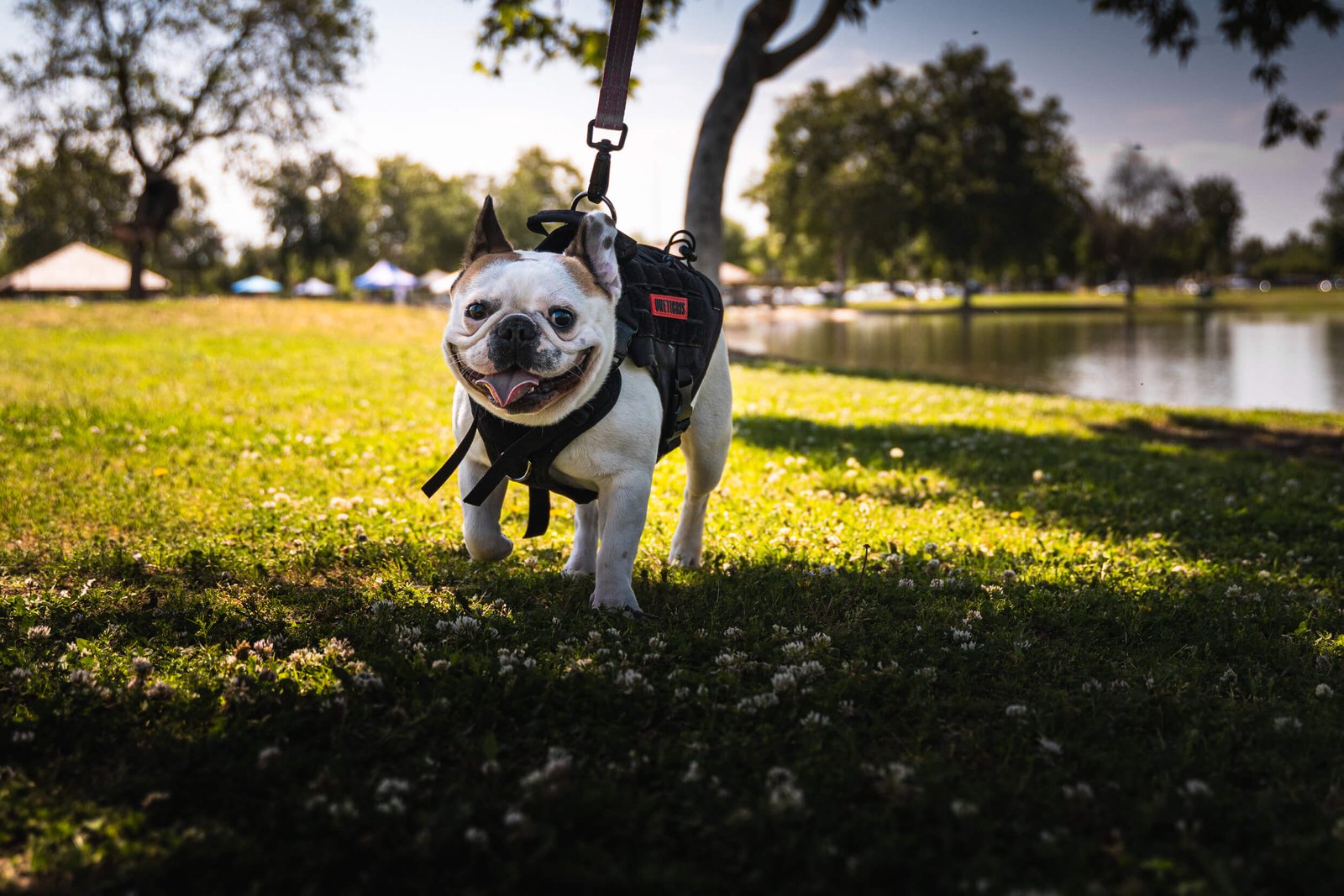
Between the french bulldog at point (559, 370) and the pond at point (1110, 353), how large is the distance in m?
17.7

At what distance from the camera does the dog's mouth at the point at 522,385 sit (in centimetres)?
365

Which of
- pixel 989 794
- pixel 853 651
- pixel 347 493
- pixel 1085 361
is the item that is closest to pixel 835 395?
pixel 347 493

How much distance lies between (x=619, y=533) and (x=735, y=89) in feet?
51.2

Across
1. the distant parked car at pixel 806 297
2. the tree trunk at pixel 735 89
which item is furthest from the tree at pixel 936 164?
the tree trunk at pixel 735 89

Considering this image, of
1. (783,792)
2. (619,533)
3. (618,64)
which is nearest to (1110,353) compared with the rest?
(618,64)

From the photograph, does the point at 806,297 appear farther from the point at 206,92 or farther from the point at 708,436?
the point at 708,436

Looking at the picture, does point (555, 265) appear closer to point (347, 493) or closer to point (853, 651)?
point (853, 651)

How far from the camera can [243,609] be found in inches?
172

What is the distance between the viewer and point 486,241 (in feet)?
13.0

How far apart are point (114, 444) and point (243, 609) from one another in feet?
16.5

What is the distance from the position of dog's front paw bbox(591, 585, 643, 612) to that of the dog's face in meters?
0.92

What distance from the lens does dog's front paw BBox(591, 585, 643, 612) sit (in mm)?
4301

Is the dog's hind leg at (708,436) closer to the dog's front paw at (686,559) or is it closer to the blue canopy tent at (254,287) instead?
the dog's front paw at (686,559)

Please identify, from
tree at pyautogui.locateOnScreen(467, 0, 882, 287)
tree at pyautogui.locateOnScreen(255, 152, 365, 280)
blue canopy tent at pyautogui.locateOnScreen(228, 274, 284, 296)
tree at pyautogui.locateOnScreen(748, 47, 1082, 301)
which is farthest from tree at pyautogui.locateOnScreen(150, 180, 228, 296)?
tree at pyautogui.locateOnScreen(467, 0, 882, 287)
